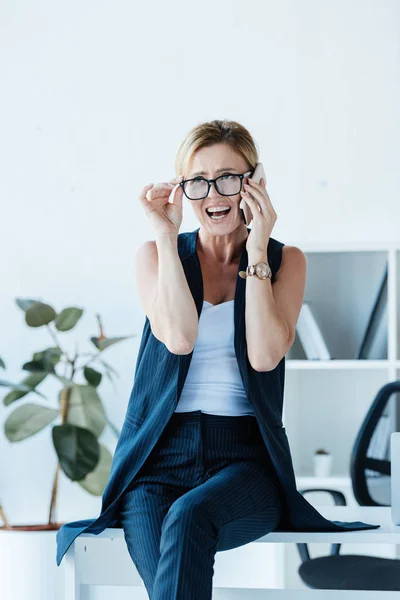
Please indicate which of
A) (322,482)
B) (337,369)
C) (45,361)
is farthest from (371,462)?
(45,361)

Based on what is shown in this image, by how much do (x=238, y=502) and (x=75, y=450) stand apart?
1.66m

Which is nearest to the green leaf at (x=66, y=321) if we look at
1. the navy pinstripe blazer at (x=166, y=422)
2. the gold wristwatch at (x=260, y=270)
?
the navy pinstripe blazer at (x=166, y=422)

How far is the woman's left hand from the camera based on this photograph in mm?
1772

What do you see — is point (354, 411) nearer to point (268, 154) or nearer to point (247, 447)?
point (268, 154)

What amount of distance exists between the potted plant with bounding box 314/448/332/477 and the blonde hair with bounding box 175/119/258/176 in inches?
69.1

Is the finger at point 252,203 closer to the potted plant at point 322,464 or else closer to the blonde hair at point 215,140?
the blonde hair at point 215,140

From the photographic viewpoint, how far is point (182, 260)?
6.18 ft

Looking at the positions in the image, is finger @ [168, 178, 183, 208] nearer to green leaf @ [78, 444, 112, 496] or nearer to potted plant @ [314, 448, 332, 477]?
green leaf @ [78, 444, 112, 496]

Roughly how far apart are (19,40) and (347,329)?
1917 mm

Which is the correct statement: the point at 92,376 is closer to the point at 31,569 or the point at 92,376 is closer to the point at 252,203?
the point at 31,569

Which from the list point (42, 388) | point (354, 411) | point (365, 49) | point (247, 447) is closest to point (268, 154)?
point (365, 49)

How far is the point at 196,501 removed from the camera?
1479 mm

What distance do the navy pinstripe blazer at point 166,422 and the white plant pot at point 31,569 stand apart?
1.48m

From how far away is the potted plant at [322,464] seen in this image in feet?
10.9
